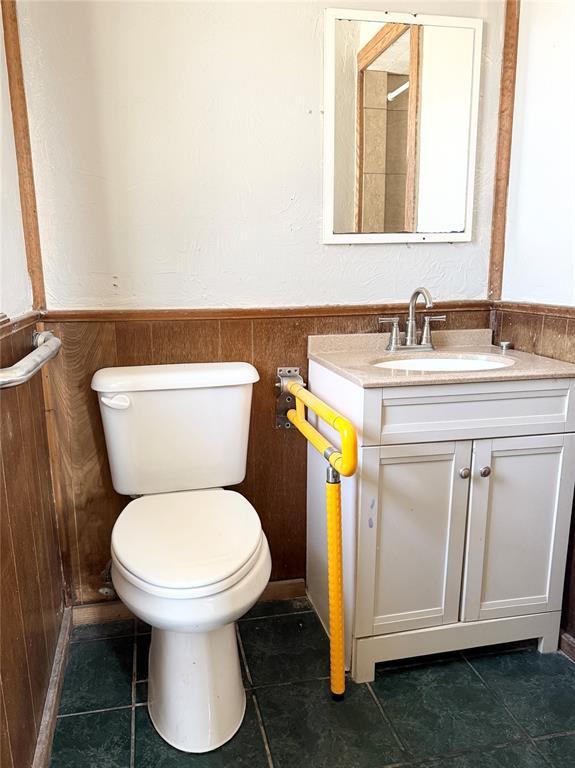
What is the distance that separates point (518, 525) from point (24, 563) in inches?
47.8

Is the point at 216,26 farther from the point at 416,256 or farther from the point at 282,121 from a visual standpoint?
the point at 416,256

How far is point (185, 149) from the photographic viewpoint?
63.2 inches

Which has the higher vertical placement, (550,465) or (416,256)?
(416,256)

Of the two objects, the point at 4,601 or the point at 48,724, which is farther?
the point at 48,724

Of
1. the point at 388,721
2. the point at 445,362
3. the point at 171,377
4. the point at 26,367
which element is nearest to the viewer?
the point at 26,367

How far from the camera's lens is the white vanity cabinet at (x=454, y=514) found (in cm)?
144

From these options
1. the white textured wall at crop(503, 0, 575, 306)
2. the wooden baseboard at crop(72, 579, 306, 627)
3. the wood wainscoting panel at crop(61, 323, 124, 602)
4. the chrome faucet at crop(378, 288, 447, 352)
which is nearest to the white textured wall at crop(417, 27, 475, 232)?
the white textured wall at crop(503, 0, 575, 306)

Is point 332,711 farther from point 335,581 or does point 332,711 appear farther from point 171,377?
point 171,377

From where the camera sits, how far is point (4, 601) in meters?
1.06

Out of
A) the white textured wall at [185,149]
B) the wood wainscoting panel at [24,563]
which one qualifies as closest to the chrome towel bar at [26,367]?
the wood wainscoting panel at [24,563]

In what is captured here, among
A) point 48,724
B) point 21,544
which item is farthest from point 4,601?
point 48,724

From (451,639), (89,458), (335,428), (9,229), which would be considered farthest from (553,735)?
(9,229)

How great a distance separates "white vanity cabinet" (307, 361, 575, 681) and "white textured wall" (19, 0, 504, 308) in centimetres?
46

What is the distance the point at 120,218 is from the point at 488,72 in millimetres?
1176
